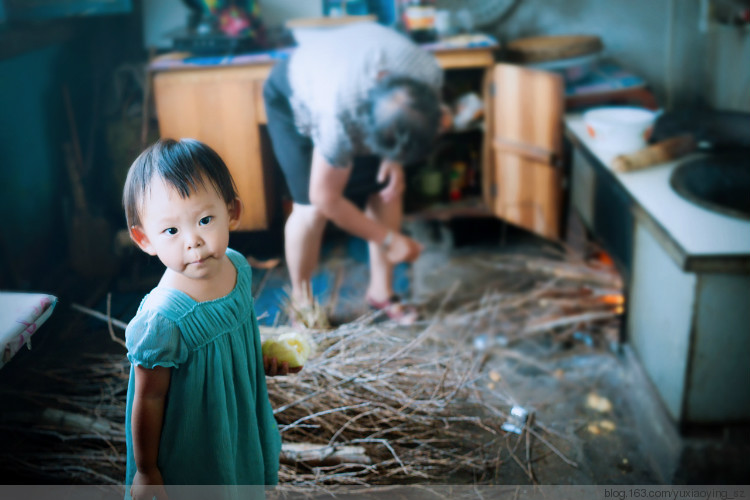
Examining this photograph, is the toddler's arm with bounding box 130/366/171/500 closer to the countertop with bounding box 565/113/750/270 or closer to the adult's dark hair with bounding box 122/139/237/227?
the adult's dark hair with bounding box 122/139/237/227

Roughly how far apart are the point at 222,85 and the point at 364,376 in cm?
103

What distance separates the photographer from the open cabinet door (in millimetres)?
2096

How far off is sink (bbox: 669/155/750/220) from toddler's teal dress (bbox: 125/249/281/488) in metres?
1.02

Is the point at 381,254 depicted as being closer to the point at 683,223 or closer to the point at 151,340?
the point at 683,223

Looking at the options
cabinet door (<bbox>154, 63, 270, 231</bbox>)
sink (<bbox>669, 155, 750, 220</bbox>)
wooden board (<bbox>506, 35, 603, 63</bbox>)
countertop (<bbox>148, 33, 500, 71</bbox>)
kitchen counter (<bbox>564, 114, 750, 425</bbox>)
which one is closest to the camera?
cabinet door (<bbox>154, 63, 270, 231</bbox>)

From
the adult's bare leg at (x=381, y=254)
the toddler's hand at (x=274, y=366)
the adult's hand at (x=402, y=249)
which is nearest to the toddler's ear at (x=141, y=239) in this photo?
the toddler's hand at (x=274, y=366)

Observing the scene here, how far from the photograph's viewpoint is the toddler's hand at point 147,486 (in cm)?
66

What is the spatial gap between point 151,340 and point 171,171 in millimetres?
150

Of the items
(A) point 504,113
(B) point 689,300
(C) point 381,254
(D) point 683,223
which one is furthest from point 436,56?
(B) point 689,300

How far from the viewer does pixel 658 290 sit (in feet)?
4.48

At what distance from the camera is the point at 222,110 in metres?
→ 1.68

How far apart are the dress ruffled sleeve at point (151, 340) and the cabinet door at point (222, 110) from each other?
0.28m

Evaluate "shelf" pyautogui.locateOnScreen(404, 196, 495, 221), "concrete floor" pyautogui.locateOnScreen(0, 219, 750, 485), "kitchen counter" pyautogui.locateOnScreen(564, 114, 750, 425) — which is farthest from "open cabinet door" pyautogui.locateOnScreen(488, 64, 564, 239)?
"kitchen counter" pyautogui.locateOnScreen(564, 114, 750, 425)

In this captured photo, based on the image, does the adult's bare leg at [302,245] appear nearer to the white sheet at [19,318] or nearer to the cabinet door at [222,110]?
the cabinet door at [222,110]
